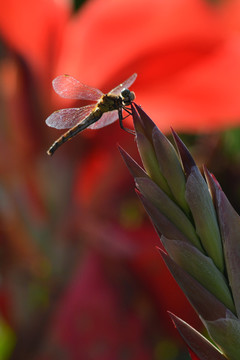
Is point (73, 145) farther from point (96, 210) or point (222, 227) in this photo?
point (222, 227)

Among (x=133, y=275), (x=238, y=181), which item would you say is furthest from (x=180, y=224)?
(x=133, y=275)

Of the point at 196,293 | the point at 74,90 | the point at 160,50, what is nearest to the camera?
the point at 196,293

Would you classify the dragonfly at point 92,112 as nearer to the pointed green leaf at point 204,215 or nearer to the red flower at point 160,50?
the pointed green leaf at point 204,215

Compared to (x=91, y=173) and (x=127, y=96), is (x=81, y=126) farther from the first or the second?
(x=91, y=173)

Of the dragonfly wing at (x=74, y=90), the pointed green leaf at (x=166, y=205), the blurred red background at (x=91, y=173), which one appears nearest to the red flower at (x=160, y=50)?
the blurred red background at (x=91, y=173)

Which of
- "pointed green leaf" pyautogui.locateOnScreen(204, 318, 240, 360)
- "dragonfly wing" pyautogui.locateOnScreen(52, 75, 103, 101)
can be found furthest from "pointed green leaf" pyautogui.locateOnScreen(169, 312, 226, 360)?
"dragonfly wing" pyautogui.locateOnScreen(52, 75, 103, 101)

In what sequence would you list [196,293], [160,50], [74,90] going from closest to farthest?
[196,293]
[74,90]
[160,50]

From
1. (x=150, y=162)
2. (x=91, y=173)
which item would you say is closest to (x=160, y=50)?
(x=91, y=173)
